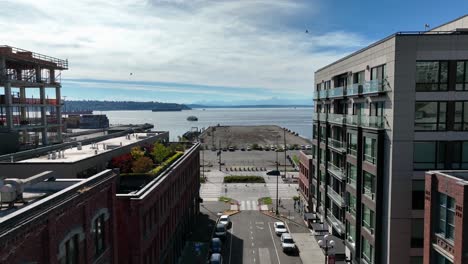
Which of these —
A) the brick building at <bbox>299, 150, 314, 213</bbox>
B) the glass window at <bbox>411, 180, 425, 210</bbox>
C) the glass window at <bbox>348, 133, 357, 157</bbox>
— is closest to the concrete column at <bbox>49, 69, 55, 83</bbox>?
the brick building at <bbox>299, 150, 314, 213</bbox>

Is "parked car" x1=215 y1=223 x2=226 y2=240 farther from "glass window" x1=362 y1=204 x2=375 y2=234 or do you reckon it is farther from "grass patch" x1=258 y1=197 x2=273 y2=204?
"glass window" x1=362 y1=204 x2=375 y2=234

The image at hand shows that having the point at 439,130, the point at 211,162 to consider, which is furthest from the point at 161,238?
the point at 211,162

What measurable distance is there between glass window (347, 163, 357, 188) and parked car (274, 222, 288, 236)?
18.7 metres

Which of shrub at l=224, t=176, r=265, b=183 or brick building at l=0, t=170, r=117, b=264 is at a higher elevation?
brick building at l=0, t=170, r=117, b=264

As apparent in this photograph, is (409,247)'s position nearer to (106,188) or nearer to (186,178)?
(106,188)

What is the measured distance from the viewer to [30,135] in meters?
46.7

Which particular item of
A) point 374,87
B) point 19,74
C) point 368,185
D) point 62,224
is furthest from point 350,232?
point 19,74

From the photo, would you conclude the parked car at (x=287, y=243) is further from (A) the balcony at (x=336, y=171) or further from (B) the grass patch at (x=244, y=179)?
(B) the grass patch at (x=244, y=179)

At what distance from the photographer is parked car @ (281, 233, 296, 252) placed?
44.9 metres

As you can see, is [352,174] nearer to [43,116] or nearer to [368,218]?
[368,218]

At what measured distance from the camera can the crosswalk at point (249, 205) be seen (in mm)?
66537

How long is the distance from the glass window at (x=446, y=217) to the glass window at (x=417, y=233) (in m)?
6.59

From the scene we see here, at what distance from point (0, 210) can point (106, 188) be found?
239 inches

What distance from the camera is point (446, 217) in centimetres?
2078
